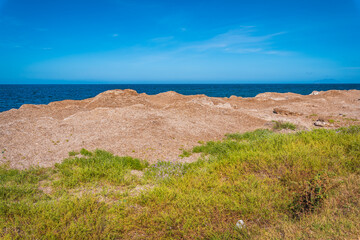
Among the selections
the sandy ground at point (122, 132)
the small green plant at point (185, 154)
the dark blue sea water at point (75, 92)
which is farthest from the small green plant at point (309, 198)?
the dark blue sea water at point (75, 92)

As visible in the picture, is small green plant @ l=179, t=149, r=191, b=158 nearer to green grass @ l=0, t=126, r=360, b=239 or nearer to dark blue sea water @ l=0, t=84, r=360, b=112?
green grass @ l=0, t=126, r=360, b=239

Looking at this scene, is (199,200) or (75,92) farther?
(75,92)

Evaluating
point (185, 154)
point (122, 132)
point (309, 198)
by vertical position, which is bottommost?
point (185, 154)

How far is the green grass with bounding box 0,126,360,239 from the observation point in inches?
122

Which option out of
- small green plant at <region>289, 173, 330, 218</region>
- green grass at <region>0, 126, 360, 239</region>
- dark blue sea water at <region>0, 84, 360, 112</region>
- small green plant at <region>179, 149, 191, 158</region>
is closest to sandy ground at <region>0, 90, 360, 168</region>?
small green plant at <region>179, 149, 191, 158</region>

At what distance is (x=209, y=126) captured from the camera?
438 inches

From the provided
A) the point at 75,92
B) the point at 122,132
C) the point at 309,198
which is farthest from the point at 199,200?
the point at 75,92

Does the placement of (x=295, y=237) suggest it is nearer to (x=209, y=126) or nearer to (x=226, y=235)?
(x=226, y=235)

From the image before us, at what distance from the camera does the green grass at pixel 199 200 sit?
3091 mm

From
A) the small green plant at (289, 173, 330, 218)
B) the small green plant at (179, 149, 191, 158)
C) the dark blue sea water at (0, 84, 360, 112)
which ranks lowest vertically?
the small green plant at (179, 149, 191, 158)

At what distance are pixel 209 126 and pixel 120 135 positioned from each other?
190 inches

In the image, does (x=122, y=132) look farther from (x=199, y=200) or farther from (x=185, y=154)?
(x=199, y=200)

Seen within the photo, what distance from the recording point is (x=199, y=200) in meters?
3.72

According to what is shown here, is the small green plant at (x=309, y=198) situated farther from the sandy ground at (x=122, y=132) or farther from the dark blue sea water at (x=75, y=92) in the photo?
the dark blue sea water at (x=75, y=92)
